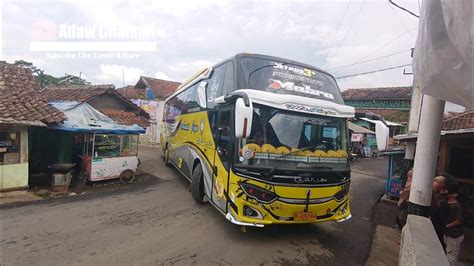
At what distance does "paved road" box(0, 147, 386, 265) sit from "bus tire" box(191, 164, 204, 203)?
0.84 feet

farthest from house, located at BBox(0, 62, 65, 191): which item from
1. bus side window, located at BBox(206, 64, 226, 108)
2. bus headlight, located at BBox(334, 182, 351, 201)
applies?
bus headlight, located at BBox(334, 182, 351, 201)

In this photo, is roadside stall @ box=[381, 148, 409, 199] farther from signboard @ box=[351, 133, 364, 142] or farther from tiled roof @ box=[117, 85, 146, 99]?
tiled roof @ box=[117, 85, 146, 99]

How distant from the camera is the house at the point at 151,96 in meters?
21.9

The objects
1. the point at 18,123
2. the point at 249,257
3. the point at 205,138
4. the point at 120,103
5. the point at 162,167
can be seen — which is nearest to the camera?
the point at 249,257

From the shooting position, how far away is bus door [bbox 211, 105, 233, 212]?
5.25 m

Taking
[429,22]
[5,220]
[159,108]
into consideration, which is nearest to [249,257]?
[429,22]

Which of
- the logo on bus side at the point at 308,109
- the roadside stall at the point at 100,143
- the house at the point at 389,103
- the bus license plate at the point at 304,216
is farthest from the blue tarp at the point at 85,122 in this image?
the house at the point at 389,103

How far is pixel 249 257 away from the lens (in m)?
4.65

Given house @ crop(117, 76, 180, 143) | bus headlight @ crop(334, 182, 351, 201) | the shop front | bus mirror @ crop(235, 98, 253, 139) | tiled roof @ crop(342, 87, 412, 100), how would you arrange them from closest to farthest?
bus mirror @ crop(235, 98, 253, 139), bus headlight @ crop(334, 182, 351, 201), the shop front, house @ crop(117, 76, 180, 143), tiled roof @ crop(342, 87, 412, 100)

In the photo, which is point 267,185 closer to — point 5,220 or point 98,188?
point 5,220

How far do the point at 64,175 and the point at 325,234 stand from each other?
25.1ft

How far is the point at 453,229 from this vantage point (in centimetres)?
395

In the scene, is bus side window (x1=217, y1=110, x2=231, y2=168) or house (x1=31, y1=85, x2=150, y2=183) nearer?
bus side window (x1=217, y1=110, x2=231, y2=168)

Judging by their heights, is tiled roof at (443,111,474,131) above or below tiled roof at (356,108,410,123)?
below
